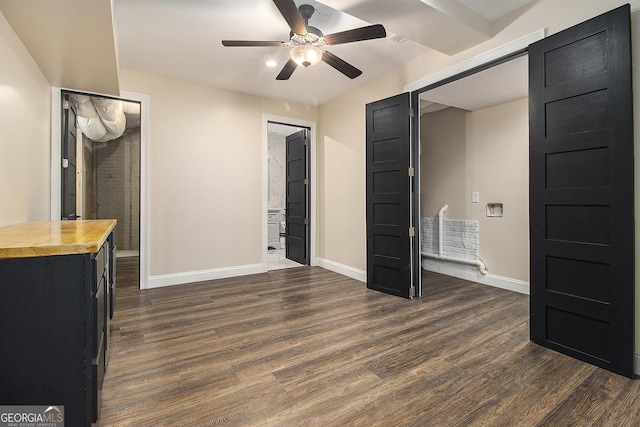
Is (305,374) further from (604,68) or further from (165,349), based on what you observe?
(604,68)

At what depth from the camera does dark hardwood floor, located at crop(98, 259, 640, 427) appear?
1.64 metres

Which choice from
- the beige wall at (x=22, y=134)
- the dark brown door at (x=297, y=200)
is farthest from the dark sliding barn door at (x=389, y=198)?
the beige wall at (x=22, y=134)

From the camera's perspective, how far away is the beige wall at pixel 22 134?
206cm

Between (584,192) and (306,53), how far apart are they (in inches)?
91.5

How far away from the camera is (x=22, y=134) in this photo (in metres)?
2.43

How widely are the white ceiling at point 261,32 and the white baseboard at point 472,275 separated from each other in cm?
285

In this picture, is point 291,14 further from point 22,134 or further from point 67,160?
point 67,160

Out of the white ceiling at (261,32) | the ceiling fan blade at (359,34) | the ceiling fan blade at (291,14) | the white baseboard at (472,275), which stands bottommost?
the white baseboard at (472,275)

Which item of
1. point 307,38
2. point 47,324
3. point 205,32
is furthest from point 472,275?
point 47,324

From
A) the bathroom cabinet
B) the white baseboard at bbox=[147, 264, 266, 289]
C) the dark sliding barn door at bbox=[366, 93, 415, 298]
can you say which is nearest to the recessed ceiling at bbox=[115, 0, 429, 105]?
the dark sliding barn door at bbox=[366, 93, 415, 298]

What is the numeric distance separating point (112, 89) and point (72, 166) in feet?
3.48

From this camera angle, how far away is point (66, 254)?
49.8 inches

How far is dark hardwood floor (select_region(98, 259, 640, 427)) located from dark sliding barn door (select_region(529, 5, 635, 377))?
0.27 m

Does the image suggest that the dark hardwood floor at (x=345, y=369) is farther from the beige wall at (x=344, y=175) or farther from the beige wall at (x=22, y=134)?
the beige wall at (x=344, y=175)
